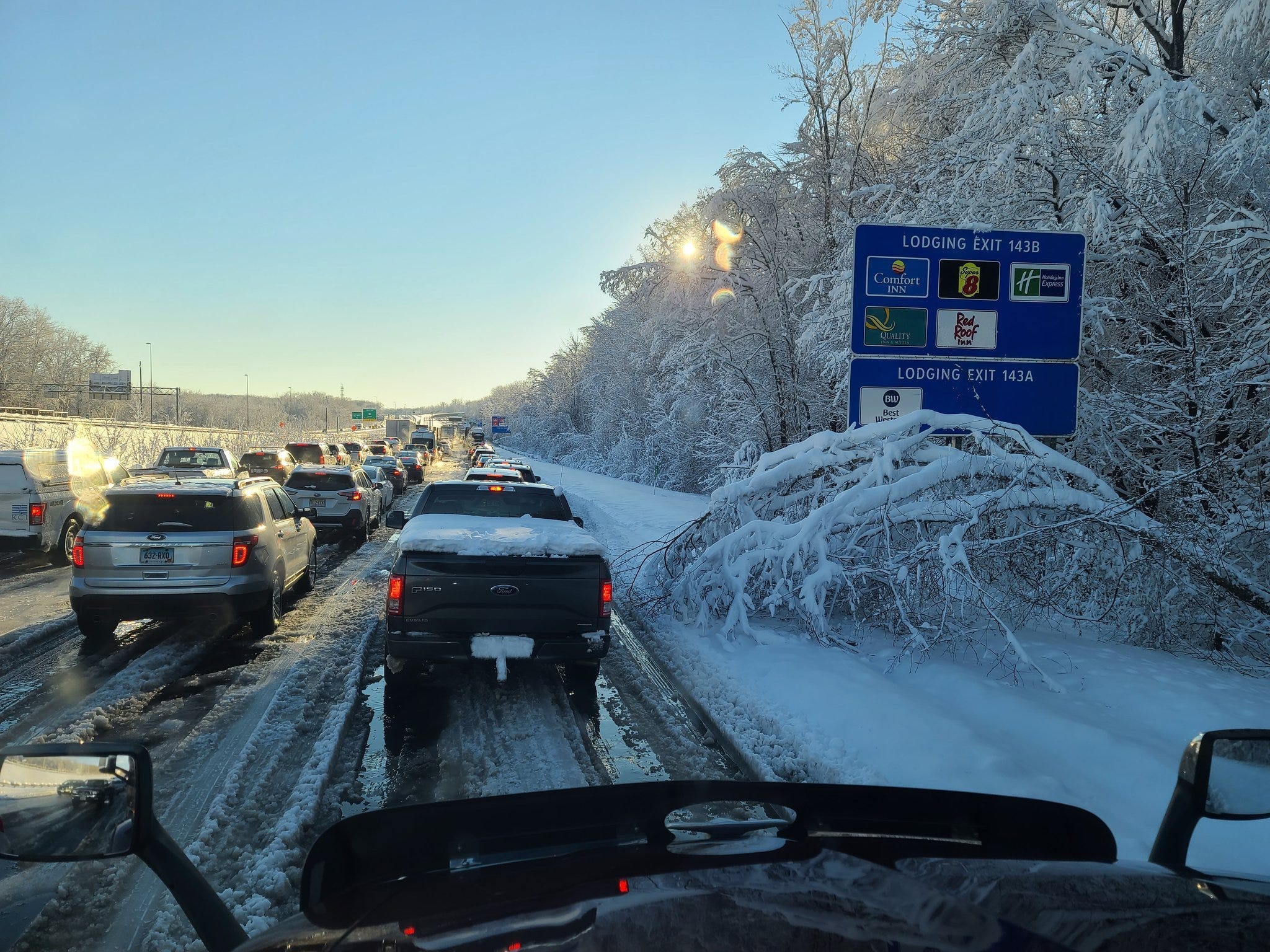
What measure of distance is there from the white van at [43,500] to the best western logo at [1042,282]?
14377mm

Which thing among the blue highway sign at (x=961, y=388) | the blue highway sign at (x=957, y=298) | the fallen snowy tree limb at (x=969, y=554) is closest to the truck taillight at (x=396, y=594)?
the fallen snowy tree limb at (x=969, y=554)

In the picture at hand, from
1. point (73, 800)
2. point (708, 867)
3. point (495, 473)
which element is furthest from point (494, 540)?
point (495, 473)

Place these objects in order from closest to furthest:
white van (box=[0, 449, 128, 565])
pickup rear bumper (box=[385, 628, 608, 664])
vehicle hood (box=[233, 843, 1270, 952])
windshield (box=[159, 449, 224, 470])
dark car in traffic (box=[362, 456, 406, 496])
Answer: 1. vehicle hood (box=[233, 843, 1270, 952])
2. pickup rear bumper (box=[385, 628, 608, 664])
3. white van (box=[0, 449, 128, 565])
4. windshield (box=[159, 449, 224, 470])
5. dark car in traffic (box=[362, 456, 406, 496])

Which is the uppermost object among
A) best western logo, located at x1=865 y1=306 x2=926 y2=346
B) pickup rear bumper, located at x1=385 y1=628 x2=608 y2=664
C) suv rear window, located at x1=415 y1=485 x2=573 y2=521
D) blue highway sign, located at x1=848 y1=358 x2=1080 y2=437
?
best western logo, located at x1=865 y1=306 x2=926 y2=346

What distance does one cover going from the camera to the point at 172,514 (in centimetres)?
802

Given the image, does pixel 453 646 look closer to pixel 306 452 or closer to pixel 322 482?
pixel 322 482

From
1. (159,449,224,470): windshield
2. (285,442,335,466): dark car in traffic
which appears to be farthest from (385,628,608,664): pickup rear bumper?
(285,442,335,466): dark car in traffic

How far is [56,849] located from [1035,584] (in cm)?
791

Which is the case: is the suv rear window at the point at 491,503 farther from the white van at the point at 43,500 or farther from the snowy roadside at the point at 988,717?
the white van at the point at 43,500

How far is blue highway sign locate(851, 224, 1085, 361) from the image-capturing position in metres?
9.02

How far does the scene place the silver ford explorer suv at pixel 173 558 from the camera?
766 centimetres

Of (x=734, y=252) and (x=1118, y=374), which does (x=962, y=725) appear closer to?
(x=1118, y=374)

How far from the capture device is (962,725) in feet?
17.7

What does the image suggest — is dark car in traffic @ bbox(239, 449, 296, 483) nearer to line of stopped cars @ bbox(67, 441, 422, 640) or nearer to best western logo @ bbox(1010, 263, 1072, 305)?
line of stopped cars @ bbox(67, 441, 422, 640)
